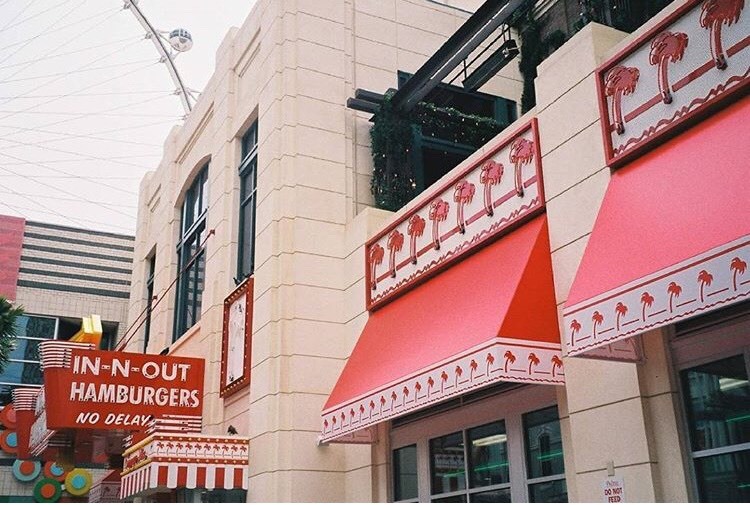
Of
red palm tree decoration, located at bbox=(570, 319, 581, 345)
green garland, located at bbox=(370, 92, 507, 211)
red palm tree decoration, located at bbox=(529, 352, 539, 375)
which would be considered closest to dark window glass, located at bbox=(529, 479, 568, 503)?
red palm tree decoration, located at bbox=(529, 352, 539, 375)

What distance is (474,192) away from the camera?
10945 mm

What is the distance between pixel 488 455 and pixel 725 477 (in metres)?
3.65

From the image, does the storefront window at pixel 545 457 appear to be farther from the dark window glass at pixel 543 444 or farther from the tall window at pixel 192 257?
the tall window at pixel 192 257

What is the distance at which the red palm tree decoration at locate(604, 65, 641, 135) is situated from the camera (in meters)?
8.33

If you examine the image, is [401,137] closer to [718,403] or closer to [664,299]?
[718,403]

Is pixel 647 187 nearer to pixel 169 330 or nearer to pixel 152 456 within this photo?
pixel 152 456

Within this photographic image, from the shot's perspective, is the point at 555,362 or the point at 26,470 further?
the point at 26,470

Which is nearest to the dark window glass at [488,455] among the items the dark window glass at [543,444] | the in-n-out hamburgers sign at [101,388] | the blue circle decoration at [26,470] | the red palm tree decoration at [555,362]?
the dark window glass at [543,444]

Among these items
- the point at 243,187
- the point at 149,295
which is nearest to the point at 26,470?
the point at 149,295

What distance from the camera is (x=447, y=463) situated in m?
10.9

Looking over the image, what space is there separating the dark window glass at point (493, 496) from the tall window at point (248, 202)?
24.1 feet

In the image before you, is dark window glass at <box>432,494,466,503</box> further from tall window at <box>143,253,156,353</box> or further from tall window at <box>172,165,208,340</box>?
tall window at <box>143,253,156,353</box>

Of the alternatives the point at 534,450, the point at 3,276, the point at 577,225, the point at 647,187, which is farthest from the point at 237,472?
the point at 3,276

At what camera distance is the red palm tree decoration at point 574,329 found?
7325 mm
